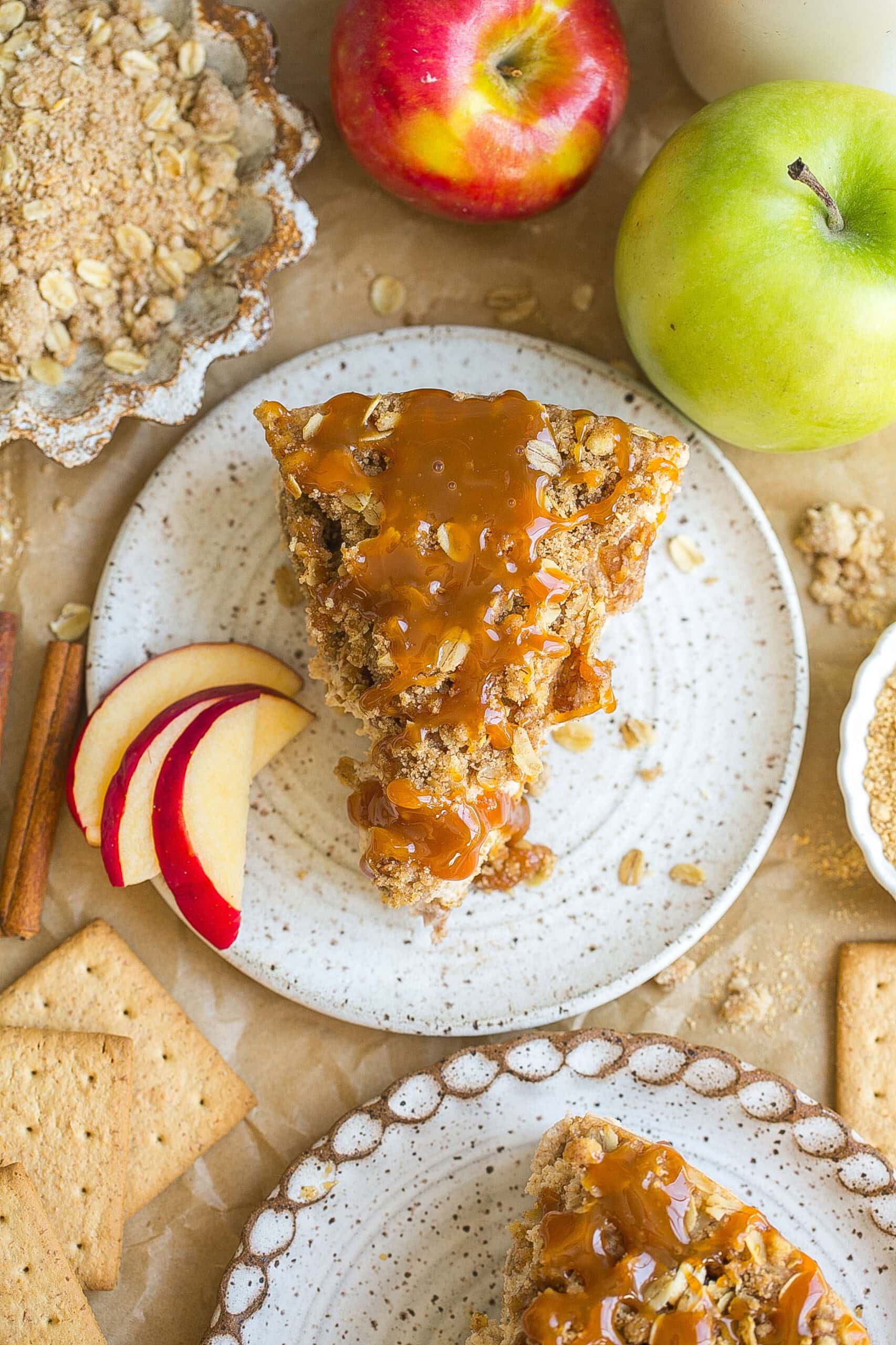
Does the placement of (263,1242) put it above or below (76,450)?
below

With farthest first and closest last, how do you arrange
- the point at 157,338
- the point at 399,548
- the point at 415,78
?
the point at 157,338 < the point at 415,78 < the point at 399,548

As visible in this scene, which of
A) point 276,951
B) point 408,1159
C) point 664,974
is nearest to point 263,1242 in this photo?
point 408,1159

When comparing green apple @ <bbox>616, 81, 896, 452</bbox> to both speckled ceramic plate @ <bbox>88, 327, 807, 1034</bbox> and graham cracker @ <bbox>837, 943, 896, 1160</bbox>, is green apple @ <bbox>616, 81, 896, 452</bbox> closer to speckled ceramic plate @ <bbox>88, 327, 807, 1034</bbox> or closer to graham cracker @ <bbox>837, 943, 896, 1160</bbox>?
speckled ceramic plate @ <bbox>88, 327, 807, 1034</bbox>

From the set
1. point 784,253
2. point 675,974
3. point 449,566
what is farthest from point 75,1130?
point 784,253

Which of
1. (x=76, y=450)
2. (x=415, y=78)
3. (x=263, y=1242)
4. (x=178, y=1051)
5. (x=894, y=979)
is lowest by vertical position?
(x=894, y=979)

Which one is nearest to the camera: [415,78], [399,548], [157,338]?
[399,548]

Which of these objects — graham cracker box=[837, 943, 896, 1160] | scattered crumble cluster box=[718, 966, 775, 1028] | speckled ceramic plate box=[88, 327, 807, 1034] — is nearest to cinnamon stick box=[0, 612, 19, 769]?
speckled ceramic plate box=[88, 327, 807, 1034]

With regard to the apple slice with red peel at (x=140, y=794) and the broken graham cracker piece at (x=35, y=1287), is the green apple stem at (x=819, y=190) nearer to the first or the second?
the apple slice with red peel at (x=140, y=794)

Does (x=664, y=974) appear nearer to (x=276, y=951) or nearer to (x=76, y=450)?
(x=276, y=951)
